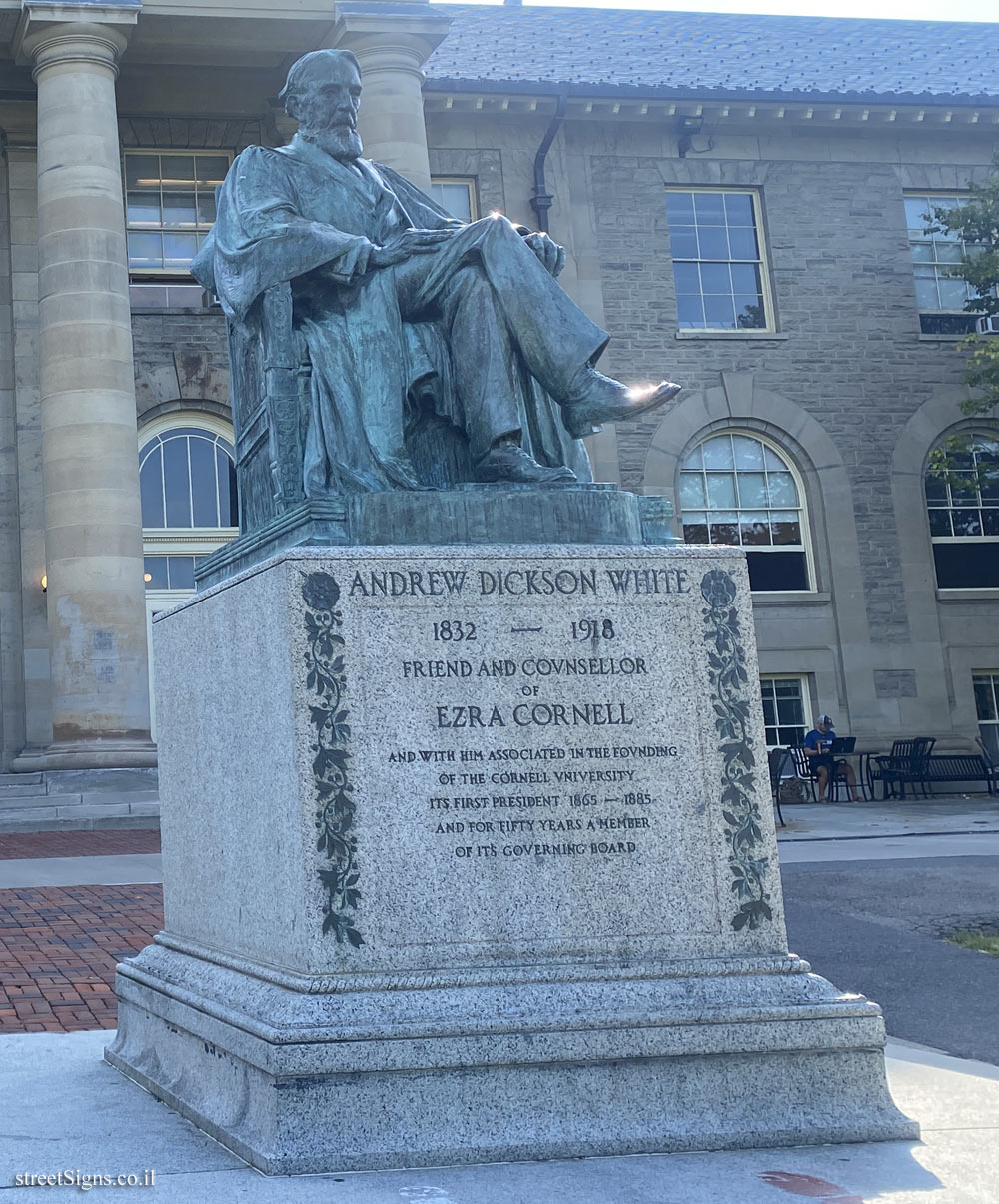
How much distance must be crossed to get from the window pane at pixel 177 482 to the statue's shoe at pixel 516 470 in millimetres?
20450

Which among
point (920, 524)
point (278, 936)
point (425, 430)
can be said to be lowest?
point (278, 936)

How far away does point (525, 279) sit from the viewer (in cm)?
542

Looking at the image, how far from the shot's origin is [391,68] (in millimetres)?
22938

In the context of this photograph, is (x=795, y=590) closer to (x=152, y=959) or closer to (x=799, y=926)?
(x=799, y=926)

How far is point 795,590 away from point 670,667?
22796 millimetres

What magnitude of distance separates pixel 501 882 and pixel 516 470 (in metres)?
1.46

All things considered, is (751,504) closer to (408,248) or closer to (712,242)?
(712,242)

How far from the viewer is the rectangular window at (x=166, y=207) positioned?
26.3 m

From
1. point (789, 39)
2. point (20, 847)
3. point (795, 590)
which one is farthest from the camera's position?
point (789, 39)

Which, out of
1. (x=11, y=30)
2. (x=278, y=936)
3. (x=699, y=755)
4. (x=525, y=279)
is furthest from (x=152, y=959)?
(x=11, y=30)

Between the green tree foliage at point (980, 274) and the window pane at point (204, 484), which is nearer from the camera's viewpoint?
the window pane at point (204, 484)

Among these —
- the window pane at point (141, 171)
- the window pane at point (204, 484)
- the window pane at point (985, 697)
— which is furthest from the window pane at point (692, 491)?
the window pane at point (141, 171)

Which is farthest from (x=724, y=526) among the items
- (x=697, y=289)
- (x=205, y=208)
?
(x=205, y=208)

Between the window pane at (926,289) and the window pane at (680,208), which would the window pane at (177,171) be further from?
the window pane at (926,289)
